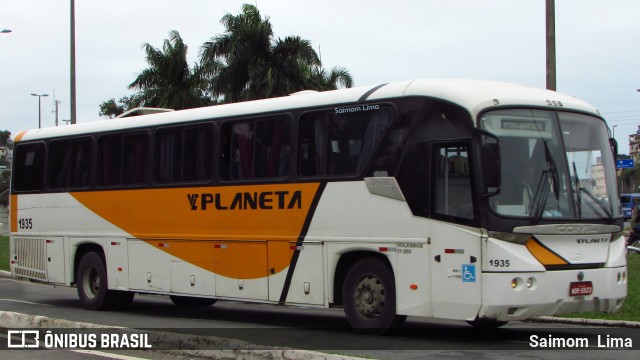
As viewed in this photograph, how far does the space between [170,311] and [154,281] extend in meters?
1.62

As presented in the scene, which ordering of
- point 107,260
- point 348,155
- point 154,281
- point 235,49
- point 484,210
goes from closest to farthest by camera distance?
point 484,210 < point 348,155 < point 154,281 < point 107,260 < point 235,49

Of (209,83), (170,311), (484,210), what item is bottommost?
(170,311)

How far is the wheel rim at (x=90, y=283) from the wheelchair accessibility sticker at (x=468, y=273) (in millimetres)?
8638

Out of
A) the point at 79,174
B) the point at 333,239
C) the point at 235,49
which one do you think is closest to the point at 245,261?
the point at 333,239

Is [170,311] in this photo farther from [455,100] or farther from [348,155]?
[455,100]

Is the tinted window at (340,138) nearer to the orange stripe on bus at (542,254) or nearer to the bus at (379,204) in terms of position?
the bus at (379,204)

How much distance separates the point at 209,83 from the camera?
37.0 meters

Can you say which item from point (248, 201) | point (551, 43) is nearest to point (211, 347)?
point (248, 201)

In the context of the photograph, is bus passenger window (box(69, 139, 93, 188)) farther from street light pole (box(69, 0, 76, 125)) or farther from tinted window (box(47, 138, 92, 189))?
street light pole (box(69, 0, 76, 125))

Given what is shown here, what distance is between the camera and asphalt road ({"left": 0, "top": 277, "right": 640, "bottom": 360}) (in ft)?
33.9

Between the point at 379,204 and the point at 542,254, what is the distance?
7.53ft

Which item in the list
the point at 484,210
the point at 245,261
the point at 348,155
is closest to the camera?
the point at 484,210

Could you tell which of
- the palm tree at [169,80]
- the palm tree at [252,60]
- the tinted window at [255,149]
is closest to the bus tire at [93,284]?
the tinted window at [255,149]

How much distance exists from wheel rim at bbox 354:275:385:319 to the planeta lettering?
155 centimetres
